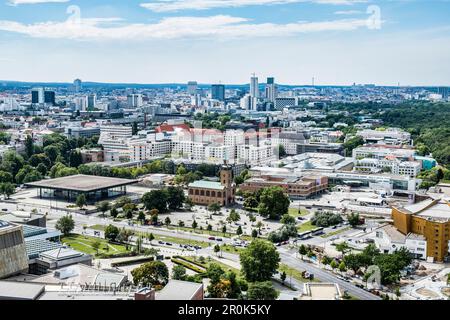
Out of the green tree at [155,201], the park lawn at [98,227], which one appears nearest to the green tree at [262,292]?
the park lawn at [98,227]

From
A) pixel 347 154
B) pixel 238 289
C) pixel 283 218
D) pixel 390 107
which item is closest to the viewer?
pixel 238 289

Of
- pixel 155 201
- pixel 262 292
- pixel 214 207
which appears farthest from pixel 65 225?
pixel 262 292

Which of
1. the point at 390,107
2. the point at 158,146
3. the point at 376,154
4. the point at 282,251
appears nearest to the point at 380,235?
the point at 282,251

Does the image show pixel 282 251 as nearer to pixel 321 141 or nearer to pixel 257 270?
pixel 257 270

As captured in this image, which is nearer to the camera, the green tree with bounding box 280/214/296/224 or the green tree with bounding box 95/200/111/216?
the green tree with bounding box 280/214/296/224

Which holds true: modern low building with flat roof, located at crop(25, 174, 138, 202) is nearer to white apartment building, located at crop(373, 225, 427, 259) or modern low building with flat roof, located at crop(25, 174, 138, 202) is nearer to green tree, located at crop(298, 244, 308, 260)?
green tree, located at crop(298, 244, 308, 260)

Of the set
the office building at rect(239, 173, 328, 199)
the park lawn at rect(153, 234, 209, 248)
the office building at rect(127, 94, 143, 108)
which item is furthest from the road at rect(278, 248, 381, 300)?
the office building at rect(127, 94, 143, 108)
